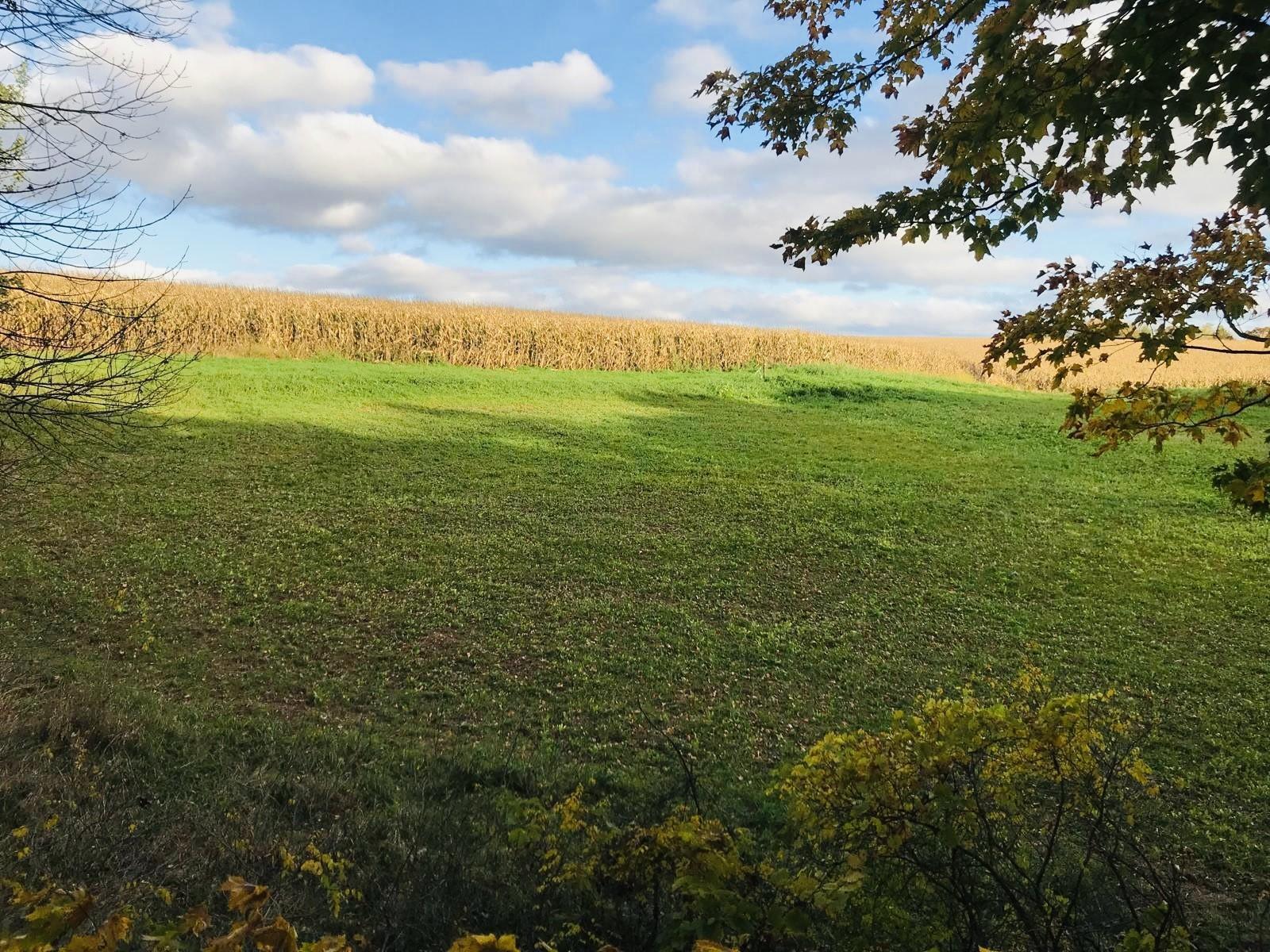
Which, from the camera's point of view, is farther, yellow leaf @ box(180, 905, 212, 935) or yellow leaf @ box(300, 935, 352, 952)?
yellow leaf @ box(180, 905, 212, 935)

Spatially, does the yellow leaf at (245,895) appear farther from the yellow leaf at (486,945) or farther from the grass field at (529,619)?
the grass field at (529,619)

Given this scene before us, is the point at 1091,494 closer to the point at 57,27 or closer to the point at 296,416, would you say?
the point at 57,27

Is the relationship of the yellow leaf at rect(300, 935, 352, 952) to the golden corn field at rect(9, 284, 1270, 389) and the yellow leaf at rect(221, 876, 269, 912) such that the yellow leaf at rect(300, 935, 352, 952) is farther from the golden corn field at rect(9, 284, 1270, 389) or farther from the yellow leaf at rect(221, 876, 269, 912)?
the golden corn field at rect(9, 284, 1270, 389)

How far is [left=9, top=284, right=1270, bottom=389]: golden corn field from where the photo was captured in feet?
76.8

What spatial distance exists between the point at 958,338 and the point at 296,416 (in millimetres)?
54728

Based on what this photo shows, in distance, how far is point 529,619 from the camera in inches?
268

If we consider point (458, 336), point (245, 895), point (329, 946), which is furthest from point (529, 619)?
point (458, 336)

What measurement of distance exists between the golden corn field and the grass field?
34.9 feet

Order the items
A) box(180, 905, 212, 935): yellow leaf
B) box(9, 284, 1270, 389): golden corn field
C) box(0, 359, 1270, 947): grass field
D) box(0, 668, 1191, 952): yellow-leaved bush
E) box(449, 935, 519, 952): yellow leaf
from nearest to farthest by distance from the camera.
Answer: box(449, 935, 519, 952): yellow leaf < box(180, 905, 212, 935): yellow leaf < box(0, 668, 1191, 952): yellow-leaved bush < box(0, 359, 1270, 947): grass field < box(9, 284, 1270, 389): golden corn field

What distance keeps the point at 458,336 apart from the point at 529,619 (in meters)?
19.2

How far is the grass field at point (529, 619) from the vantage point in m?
4.08

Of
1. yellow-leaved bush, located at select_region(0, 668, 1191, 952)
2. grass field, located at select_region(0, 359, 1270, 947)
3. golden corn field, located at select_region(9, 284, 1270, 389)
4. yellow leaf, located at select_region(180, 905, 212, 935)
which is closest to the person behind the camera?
yellow leaf, located at select_region(180, 905, 212, 935)

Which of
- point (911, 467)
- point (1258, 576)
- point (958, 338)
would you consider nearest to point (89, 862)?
point (1258, 576)

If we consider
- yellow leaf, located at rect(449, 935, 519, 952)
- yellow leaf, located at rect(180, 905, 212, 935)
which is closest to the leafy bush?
yellow leaf, located at rect(449, 935, 519, 952)
